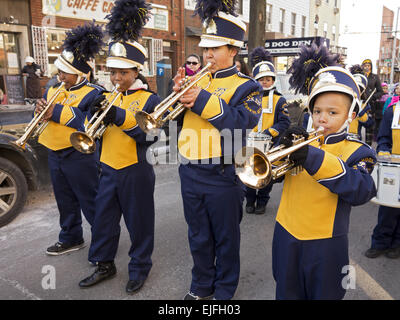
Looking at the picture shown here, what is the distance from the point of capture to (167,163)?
786cm

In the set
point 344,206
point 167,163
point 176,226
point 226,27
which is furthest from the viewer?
point 167,163

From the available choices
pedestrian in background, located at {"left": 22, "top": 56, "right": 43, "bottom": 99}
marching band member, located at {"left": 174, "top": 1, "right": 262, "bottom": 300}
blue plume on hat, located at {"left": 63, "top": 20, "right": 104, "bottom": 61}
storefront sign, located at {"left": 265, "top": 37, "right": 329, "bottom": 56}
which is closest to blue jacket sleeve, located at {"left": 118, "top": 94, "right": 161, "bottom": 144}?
marching band member, located at {"left": 174, "top": 1, "right": 262, "bottom": 300}

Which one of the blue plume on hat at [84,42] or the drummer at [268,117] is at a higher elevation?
the blue plume on hat at [84,42]

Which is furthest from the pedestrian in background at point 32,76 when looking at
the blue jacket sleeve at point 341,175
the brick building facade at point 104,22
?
the blue jacket sleeve at point 341,175

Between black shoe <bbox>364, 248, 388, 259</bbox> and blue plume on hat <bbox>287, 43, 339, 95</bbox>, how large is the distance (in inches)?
85.0

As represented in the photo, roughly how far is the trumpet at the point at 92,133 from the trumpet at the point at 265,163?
142 cm

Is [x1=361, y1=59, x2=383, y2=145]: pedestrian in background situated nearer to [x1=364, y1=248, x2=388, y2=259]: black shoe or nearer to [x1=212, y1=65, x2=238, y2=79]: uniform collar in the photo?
[x1=364, y1=248, x2=388, y2=259]: black shoe

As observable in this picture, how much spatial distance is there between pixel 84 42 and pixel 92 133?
4.01 ft

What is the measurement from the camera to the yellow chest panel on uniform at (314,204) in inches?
Answer: 82.7

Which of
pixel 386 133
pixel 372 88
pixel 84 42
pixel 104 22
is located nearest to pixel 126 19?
pixel 84 42

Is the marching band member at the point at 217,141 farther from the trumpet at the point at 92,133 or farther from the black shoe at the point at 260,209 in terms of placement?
the black shoe at the point at 260,209
